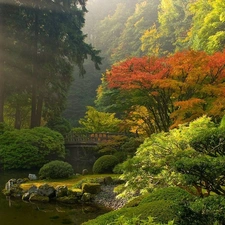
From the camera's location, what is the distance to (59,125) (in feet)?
85.6

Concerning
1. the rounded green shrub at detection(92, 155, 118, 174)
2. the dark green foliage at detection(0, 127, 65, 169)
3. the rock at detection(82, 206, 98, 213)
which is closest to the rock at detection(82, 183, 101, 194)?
the rock at detection(82, 206, 98, 213)

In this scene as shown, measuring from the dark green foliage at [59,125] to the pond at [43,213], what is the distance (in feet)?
49.4

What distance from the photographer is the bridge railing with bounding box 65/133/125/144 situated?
75.8 feet

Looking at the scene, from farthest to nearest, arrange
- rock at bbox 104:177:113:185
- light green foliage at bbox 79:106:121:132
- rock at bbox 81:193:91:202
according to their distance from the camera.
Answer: light green foliage at bbox 79:106:121:132
rock at bbox 104:177:113:185
rock at bbox 81:193:91:202

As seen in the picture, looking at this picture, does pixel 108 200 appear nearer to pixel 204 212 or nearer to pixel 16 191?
pixel 16 191

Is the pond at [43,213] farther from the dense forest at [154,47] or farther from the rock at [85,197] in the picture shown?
the dense forest at [154,47]

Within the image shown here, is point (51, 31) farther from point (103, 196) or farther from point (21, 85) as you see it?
point (103, 196)

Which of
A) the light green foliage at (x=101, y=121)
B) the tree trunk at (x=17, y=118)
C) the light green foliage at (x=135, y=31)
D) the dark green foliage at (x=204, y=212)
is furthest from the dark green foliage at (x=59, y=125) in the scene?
the dark green foliage at (x=204, y=212)

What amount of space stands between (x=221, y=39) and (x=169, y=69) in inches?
459

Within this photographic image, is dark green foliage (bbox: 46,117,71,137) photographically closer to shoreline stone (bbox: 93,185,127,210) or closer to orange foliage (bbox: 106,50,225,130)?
orange foliage (bbox: 106,50,225,130)

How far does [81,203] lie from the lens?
420 inches

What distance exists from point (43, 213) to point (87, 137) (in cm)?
1465

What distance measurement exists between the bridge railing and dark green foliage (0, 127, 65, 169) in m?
3.14

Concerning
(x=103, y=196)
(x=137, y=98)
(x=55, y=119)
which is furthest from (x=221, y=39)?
(x=103, y=196)
